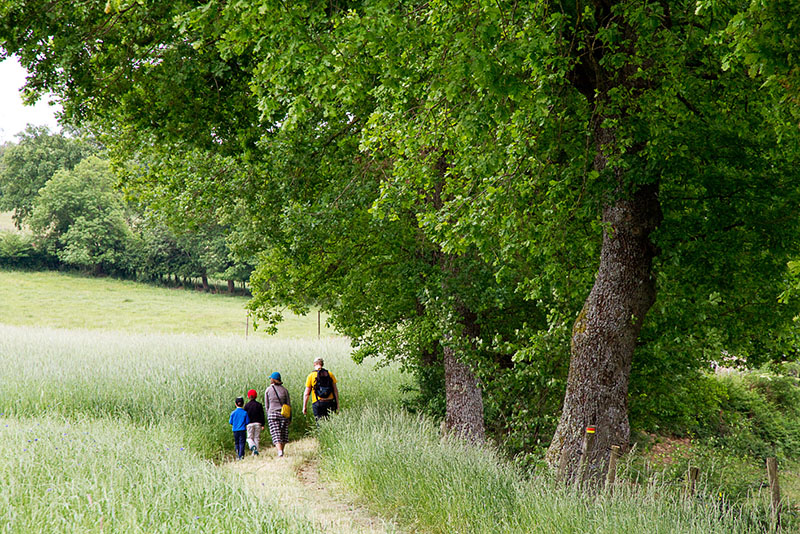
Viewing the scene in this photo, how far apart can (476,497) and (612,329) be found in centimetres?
261

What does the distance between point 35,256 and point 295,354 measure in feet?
181

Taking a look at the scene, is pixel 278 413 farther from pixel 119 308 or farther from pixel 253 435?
pixel 119 308

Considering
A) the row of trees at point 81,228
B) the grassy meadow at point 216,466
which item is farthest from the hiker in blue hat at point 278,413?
the row of trees at point 81,228

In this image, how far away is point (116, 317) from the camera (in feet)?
152

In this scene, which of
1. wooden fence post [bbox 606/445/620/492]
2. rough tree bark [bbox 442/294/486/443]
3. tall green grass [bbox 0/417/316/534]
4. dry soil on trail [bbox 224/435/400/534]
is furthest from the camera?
rough tree bark [bbox 442/294/486/443]

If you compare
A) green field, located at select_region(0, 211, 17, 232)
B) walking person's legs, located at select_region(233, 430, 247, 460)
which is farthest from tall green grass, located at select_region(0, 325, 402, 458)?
green field, located at select_region(0, 211, 17, 232)

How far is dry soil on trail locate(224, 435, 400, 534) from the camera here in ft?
21.9

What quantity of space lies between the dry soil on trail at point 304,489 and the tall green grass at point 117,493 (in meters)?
0.44

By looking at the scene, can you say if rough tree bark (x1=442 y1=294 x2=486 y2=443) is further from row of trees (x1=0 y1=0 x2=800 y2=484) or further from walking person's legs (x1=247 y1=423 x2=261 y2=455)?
walking person's legs (x1=247 y1=423 x2=261 y2=455)

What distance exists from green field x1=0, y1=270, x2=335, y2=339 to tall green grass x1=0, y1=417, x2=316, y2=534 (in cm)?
3164

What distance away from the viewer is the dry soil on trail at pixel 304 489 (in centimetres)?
667

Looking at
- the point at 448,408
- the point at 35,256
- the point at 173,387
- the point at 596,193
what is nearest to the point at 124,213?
the point at 35,256

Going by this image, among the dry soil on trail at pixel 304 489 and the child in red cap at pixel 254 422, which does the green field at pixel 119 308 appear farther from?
the dry soil on trail at pixel 304 489

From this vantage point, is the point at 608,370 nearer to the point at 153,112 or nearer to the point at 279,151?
the point at 279,151
